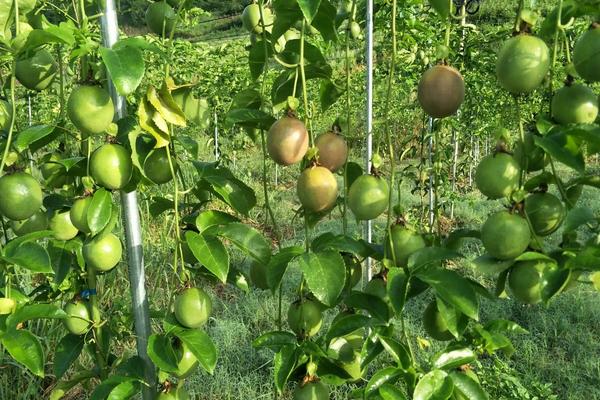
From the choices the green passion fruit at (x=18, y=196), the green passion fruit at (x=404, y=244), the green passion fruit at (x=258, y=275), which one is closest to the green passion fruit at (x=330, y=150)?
the green passion fruit at (x=404, y=244)

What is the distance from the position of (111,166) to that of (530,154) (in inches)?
23.5

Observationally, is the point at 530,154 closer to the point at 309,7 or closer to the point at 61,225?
the point at 309,7

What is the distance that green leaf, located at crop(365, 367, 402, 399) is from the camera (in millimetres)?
769

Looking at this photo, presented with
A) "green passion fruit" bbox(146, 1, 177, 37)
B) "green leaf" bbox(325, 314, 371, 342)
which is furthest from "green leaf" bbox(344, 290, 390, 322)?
"green passion fruit" bbox(146, 1, 177, 37)

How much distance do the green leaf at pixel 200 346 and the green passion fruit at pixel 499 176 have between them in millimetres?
445

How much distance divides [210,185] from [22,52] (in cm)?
35

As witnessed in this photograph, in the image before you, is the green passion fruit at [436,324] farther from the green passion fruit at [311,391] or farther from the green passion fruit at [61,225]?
the green passion fruit at [61,225]

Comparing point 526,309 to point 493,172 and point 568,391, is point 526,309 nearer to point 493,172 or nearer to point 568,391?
point 568,391

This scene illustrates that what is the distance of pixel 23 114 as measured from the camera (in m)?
6.46

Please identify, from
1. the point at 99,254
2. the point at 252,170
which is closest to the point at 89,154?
the point at 99,254

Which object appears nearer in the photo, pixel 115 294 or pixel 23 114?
pixel 115 294

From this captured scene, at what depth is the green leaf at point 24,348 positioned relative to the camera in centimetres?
77

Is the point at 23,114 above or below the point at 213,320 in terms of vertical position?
above

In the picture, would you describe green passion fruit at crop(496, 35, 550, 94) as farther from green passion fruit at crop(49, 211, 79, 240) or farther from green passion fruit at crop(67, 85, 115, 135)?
green passion fruit at crop(49, 211, 79, 240)
